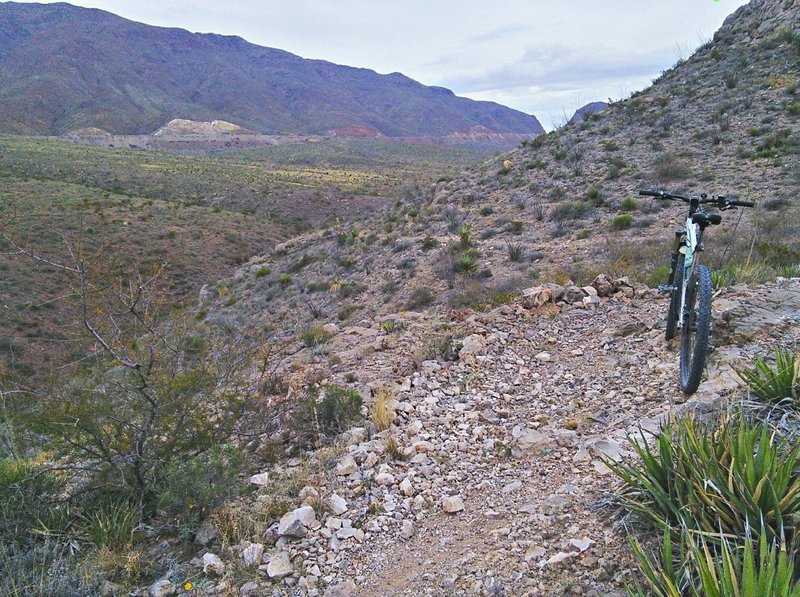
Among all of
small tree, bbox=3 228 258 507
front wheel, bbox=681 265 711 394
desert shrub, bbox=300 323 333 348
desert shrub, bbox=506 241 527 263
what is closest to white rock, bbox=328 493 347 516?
small tree, bbox=3 228 258 507

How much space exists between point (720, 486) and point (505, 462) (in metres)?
1.54

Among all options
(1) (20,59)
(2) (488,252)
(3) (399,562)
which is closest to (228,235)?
(2) (488,252)

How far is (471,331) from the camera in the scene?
6.10 m

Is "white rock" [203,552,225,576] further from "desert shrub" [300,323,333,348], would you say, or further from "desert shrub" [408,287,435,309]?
"desert shrub" [408,287,435,309]

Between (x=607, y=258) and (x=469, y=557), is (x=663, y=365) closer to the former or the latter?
(x=469, y=557)

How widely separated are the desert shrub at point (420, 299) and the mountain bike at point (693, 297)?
536 centimetres

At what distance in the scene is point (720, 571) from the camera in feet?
6.14

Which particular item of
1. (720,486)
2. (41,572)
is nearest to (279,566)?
(41,572)

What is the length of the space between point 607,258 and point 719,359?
5.14m

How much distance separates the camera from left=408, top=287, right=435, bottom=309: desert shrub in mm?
9602

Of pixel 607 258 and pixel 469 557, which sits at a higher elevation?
pixel 607 258

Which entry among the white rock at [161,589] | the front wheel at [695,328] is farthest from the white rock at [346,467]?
the front wheel at [695,328]

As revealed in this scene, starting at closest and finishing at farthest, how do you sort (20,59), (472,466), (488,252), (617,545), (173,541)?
(617,545) → (173,541) → (472,466) → (488,252) → (20,59)

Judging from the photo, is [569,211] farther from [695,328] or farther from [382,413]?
[382,413]
